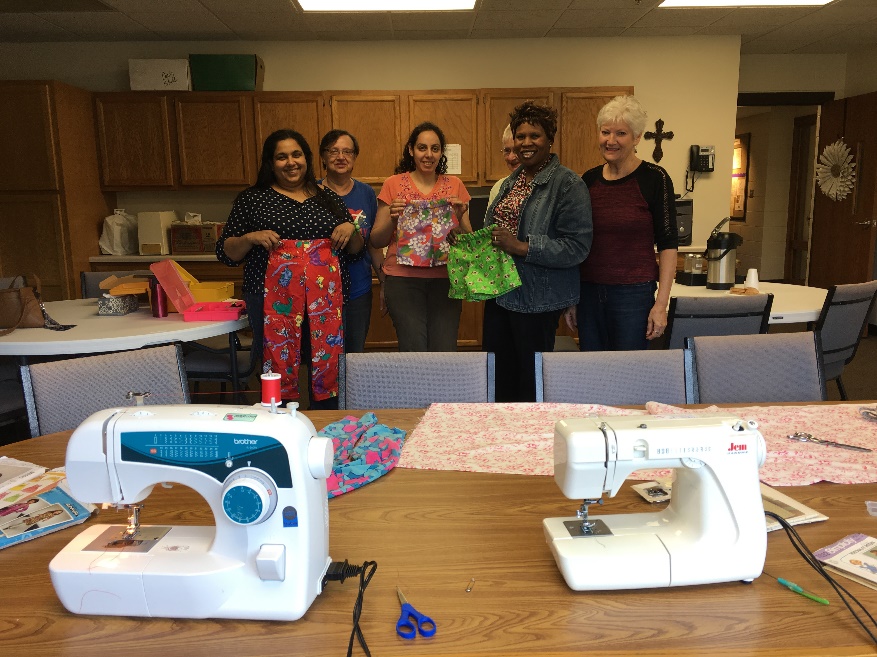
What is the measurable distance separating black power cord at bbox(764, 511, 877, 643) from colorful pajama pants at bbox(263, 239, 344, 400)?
6.31 feet

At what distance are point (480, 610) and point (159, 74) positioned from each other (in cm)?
536

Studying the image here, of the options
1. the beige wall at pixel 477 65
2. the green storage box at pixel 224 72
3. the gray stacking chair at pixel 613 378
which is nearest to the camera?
the gray stacking chair at pixel 613 378

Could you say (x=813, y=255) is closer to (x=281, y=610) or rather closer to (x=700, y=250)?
(x=700, y=250)

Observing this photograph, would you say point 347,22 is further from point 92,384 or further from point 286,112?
point 92,384

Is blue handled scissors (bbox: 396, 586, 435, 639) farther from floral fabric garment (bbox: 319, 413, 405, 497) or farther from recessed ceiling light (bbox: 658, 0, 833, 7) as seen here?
recessed ceiling light (bbox: 658, 0, 833, 7)

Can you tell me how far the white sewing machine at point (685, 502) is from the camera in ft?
2.92

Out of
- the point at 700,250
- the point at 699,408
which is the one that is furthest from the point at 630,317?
the point at 700,250

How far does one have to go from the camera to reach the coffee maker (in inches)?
130

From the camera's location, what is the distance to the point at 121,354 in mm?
1890

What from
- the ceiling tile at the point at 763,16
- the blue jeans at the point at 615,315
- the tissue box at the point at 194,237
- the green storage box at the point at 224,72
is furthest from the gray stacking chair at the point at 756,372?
the green storage box at the point at 224,72

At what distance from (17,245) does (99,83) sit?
1.51 meters

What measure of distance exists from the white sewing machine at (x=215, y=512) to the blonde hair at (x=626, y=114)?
6.57 feet

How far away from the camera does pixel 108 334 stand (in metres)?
2.64

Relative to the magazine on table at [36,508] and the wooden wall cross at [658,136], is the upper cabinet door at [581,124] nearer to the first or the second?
the wooden wall cross at [658,136]
